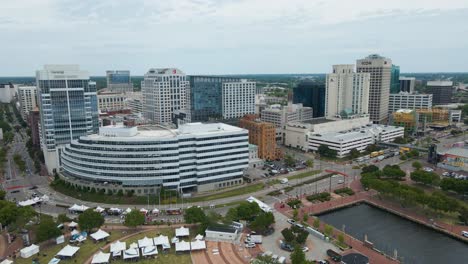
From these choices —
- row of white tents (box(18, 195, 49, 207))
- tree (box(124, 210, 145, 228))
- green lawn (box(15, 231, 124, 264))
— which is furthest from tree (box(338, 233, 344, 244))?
row of white tents (box(18, 195, 49, 207))

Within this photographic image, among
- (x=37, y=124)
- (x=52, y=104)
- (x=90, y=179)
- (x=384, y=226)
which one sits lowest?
(x=384, y=226)

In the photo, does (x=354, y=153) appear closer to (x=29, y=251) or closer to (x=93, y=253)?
(x=93, y=253)

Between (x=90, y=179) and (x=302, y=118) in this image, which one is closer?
(x=90, y=179)

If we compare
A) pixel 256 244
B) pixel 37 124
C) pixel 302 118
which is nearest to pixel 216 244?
pixel 256 244

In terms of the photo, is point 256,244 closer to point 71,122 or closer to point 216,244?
point 216,244

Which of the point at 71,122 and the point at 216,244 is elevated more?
the point at 71,122

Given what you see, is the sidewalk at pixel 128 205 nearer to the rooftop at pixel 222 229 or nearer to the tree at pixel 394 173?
the rooftop at pixel 222 229
